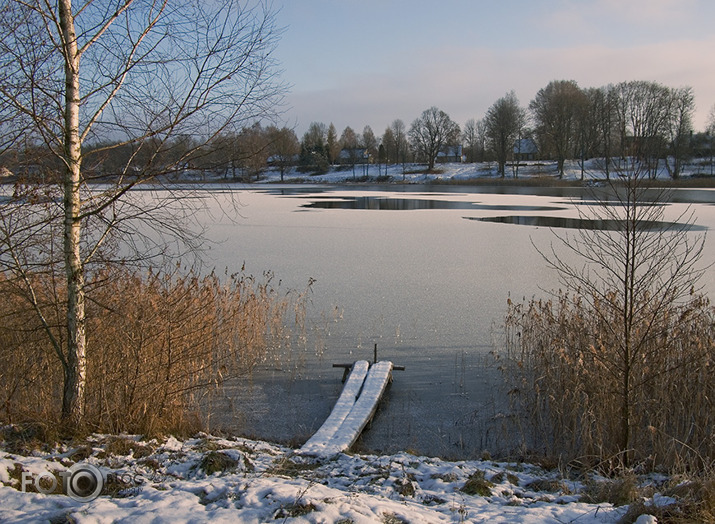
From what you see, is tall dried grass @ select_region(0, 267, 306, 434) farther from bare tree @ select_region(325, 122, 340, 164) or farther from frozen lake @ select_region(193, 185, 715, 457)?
bare tree @ select_region(325, 122, 340, 164)

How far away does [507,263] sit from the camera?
1102 cm

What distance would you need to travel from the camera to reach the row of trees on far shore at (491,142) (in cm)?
357

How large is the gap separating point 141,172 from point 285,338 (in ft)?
13.6

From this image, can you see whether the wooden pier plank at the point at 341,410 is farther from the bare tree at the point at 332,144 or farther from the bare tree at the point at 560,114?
the bare tree at the point at 332,144

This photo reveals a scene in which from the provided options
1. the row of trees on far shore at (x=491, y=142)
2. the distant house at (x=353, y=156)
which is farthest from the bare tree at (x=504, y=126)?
the distant house at (x=353, y=156)

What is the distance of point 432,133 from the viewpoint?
6359 cm

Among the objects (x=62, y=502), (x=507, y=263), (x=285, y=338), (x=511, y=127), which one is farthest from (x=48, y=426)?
(x=511, y=127)

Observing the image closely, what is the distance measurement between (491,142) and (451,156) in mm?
14524

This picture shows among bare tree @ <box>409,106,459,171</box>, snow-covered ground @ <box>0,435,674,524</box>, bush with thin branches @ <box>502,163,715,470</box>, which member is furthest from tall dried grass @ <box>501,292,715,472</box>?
bare tree @ <box>409,106,459,171</box>

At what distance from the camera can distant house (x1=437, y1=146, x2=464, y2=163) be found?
6719 centimetres

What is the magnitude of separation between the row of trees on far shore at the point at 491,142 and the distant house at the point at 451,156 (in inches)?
7.6

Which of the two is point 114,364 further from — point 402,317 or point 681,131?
point 681,131

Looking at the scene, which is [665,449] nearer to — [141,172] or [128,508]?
[128,508]

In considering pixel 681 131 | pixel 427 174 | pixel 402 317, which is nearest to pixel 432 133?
pixel 427 174
